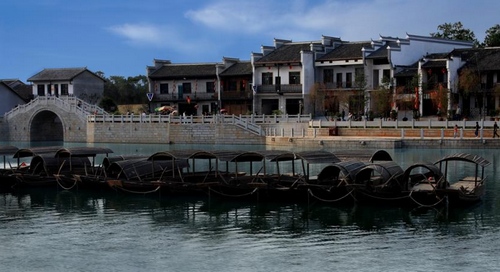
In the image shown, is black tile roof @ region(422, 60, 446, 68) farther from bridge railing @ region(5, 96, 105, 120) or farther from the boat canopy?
the boat canopy

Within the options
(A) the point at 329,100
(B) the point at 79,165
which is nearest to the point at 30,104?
(A) the point at 329,100

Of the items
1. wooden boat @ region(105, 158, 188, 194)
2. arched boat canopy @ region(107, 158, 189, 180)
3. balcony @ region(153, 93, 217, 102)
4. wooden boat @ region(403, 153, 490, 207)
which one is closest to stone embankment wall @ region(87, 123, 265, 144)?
balcony @ region(153, 93, 217, 102)

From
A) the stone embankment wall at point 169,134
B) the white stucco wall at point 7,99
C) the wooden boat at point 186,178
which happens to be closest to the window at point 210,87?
the stone embankment wall at point 169,134

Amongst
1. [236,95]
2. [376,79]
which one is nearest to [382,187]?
[376,79]

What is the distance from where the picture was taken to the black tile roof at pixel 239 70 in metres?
70.2

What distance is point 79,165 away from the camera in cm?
3381

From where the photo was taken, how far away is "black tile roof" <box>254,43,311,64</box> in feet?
221

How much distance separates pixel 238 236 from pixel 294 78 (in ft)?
157

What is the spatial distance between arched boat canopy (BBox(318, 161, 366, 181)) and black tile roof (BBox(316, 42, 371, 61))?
38.2 m

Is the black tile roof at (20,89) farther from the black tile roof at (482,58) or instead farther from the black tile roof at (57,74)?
the black tile roof at (482,58)

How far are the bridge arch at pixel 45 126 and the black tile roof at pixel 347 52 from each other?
88.6ft

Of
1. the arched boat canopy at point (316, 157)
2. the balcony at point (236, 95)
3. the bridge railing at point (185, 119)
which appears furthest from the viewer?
the balcony at point (236, 95)

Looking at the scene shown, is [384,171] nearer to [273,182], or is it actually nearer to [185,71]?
[273,182]

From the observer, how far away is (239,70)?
71062 millimetres
